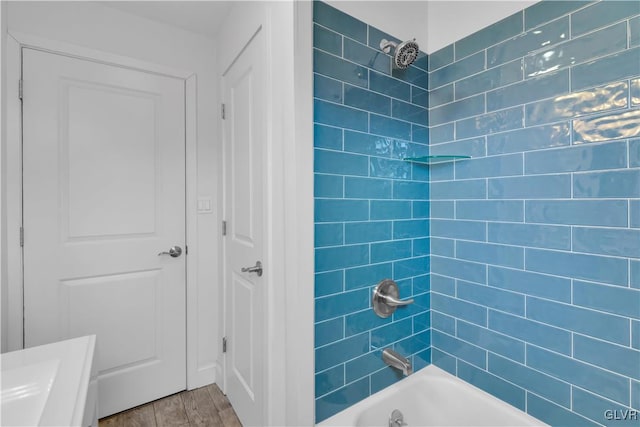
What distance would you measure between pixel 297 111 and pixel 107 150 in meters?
1.27

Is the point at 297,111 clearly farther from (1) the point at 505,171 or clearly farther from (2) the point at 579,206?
(2) the point at 579,206

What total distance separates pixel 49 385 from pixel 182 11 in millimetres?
1916

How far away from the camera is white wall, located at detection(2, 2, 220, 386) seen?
1593 mm

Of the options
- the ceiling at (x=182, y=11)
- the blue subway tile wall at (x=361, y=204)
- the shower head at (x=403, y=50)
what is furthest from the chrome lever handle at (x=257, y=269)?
the ceiling at (x=182, y=11)

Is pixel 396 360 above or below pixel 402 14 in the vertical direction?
below

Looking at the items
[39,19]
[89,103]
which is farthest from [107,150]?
[39,19]

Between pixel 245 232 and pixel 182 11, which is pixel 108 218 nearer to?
pixel 245 232

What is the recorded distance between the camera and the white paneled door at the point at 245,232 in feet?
4.67

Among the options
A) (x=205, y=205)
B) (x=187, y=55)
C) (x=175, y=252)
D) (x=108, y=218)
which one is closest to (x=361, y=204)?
(x=205, y=205)

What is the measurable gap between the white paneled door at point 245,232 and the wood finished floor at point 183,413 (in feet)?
0.29

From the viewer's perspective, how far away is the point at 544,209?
120 centimetres

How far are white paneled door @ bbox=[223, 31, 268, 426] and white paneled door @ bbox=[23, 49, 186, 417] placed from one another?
1.17ft

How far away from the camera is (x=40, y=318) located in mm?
1559

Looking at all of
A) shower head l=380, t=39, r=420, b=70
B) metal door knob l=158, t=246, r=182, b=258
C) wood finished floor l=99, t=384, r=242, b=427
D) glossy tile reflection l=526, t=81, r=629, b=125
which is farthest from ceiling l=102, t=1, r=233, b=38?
wood finished floor l=99, t=384, r=242, b=427
